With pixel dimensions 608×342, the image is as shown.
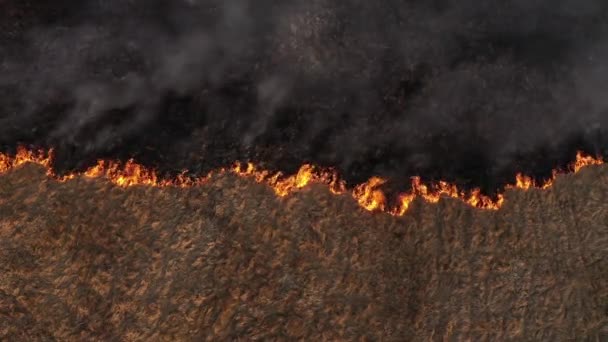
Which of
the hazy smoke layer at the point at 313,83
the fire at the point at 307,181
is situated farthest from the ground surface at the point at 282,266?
the hazy smoke layer at the point at 313,83

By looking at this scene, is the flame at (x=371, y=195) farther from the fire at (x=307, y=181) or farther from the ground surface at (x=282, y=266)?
the ground surface at (x=282, y=266)

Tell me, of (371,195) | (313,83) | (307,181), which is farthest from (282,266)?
(313,83)

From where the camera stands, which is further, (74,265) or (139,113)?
(139,113)

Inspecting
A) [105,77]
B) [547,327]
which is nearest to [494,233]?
[547,327]

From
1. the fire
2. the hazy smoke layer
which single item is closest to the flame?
the fire

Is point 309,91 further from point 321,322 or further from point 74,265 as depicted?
point 74,265

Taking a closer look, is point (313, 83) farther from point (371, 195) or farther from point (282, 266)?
point (282, 266)

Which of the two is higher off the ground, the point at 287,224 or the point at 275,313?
the point at 287,224

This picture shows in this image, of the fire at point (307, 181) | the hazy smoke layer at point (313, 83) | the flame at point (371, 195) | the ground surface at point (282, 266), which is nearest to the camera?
the ground surface at point (282, 266)
